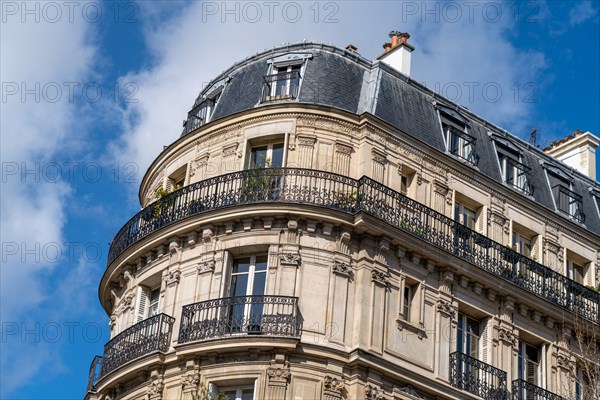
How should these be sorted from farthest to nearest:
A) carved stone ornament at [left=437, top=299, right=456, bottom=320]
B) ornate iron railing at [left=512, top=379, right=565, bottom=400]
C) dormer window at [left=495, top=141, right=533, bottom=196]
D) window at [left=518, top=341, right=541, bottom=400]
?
dormer window at [left=495, top=141, right=533, bottom=196]
window at [left=518, top=341, right=541, bottom=400]
ornate iron railing at [left=512, top=379, right=565, bottom=400]
carved stone ornament at [left=437, top=299, right=456, bottom=320]

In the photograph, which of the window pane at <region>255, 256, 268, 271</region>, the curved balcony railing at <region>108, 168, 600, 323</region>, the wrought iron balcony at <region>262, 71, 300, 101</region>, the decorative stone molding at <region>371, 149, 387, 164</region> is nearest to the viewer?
the window pane at <region>255, 256, 268, 271</region>

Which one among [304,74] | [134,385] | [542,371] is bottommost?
[134,385]

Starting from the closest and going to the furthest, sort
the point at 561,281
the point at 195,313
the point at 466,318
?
the point at 195,313
the point at 466,318
the point at 561,281

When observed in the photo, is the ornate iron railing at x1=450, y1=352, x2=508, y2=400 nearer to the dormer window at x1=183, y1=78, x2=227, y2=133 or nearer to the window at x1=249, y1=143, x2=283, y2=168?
the window at x1=249, y1=143, x2=283, y2=168

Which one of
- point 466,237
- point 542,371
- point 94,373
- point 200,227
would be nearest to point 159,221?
point 200,227

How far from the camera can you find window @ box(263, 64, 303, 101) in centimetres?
2817

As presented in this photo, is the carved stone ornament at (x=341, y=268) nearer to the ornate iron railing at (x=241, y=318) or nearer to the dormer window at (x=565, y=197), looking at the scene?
the ornate iron railing at (x=241, y=318)

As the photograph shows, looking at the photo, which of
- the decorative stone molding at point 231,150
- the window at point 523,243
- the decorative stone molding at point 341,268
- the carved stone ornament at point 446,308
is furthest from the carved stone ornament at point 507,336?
the decorative stone molding at point 231,150

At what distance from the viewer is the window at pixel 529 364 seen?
91.8ft

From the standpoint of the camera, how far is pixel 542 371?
1112 inches

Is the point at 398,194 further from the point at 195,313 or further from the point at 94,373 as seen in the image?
the point at 94,373

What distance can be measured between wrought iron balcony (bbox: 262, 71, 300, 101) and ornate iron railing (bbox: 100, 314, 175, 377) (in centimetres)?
560

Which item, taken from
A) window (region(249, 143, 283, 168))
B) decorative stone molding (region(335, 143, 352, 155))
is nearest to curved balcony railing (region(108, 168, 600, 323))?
window (region(249, 143, 283, 168))

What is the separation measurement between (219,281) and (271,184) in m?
2.29
